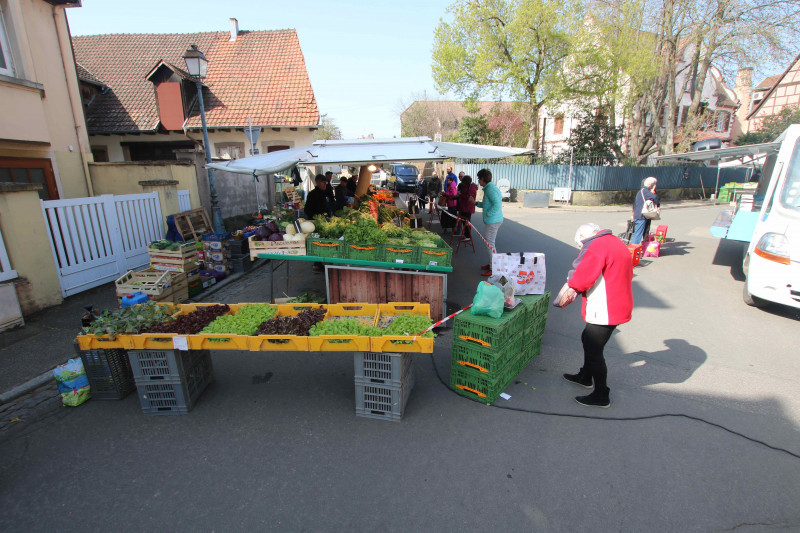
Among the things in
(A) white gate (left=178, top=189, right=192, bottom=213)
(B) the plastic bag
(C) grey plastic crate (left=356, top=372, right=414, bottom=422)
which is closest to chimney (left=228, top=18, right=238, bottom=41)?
(A) white gate (left=178, top=189, right=192, bottom=213)

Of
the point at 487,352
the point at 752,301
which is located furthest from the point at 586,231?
the point at 752,301

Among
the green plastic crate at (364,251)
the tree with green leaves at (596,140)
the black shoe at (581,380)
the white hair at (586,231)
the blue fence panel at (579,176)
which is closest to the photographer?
the white hair at (586,231)

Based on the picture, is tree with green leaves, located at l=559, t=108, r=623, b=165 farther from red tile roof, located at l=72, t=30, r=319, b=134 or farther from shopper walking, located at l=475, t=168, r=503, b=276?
shopper walking, located at l=475, t=168, r=503, b=276

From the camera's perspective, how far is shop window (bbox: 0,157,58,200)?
7.88 m

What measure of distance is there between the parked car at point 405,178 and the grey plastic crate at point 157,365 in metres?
22.5

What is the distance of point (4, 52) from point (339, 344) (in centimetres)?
970

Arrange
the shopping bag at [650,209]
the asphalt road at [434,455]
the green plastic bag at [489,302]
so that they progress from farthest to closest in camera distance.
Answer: the shopping bag at [650,209], the green plastic bag at [489,302], the asphalt road at [434,455]

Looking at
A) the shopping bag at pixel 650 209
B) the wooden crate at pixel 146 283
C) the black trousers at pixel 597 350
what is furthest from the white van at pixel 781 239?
the wooden crate at pixel 146 283

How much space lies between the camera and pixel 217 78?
63.0 feet

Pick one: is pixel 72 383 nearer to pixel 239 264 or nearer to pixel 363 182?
pixel 239 264

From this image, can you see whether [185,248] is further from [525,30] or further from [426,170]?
[426,170]

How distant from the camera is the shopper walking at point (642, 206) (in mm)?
9086

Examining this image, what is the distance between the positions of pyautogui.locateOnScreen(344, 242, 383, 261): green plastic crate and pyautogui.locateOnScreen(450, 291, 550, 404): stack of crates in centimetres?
213

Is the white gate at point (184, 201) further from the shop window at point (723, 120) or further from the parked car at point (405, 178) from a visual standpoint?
the shop window at point (723, 120)
